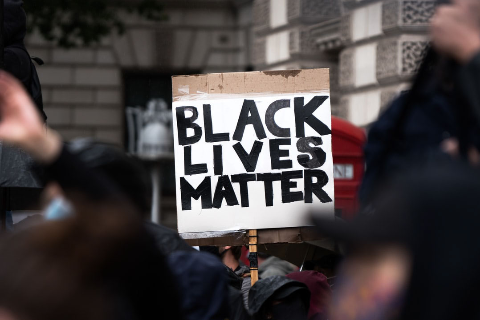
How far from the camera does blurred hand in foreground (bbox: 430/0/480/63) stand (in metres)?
1.84

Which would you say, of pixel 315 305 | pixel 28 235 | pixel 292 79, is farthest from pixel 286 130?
pixel 28 235

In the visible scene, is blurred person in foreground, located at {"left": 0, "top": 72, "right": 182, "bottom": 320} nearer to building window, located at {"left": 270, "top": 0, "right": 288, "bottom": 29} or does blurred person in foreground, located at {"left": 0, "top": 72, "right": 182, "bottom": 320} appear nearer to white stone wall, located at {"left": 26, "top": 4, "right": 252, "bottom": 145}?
building window, located at {"left": 270, "top": 0, "right": 288, "bottom": 29}

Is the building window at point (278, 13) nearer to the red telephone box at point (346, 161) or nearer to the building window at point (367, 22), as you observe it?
the building window at point (367, 22)

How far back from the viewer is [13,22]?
14.0 feet

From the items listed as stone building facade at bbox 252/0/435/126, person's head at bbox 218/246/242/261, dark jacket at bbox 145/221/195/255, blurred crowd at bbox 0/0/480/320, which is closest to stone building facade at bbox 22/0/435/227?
stone building facade at bbox 252/0/435/126

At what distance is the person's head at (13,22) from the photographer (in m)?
4.23

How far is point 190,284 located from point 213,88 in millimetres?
3437

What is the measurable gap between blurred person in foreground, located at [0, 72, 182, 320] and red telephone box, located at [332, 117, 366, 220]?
6808 millimetres

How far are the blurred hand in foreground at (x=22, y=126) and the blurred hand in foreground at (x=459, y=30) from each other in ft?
2.49

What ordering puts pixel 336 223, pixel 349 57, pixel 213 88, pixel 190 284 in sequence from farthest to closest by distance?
pixel 349 57 < pixel 213 88 < pixel 190 284 < pixel 336 223

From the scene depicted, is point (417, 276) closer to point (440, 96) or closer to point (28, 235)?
point (28, 235)

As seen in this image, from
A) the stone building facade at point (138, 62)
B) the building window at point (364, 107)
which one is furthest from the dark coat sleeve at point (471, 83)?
the stone building facade at point (138, 62)

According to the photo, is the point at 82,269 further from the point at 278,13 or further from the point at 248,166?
the point at 278,13

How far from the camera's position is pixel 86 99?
687 inches
